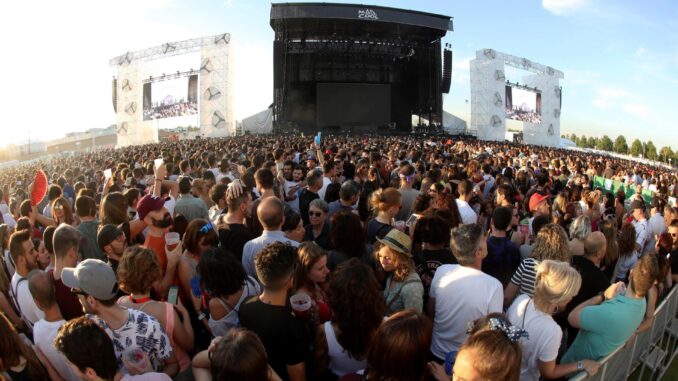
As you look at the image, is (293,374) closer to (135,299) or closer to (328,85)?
(135,299)

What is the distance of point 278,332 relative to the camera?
219 centimetres

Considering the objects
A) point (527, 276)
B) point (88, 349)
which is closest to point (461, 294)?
point (527, 276)

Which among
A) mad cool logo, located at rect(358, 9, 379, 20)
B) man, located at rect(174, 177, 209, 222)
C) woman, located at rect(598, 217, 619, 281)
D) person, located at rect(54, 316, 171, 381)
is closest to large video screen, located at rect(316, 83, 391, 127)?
mad cool logo, located at rect(358, 9, 379, 20)

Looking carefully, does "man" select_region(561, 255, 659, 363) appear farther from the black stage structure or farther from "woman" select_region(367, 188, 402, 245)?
the black stage structure

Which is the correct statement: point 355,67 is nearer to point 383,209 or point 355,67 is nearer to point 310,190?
point 310,190

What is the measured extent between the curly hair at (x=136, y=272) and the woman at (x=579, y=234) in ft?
10.1

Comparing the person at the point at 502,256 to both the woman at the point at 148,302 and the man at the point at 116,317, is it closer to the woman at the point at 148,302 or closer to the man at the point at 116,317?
the woman at the point at 148,302

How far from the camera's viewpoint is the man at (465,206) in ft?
16.0

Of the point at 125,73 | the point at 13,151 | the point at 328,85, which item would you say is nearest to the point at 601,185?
the point at 328,85

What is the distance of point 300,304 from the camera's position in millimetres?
2396

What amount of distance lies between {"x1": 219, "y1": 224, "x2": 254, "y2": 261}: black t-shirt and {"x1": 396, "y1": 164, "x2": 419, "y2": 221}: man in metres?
2.41

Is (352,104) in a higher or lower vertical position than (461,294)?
higher

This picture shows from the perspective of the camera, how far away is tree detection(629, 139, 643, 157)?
73.4 metres

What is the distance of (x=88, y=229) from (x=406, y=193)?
3502mm
